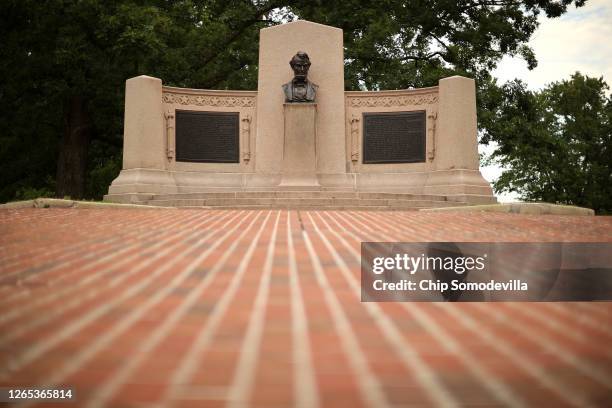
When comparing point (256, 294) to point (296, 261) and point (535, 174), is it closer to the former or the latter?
point (296, 261)

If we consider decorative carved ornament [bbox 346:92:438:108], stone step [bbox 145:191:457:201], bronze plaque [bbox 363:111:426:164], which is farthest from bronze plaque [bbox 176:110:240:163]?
bronze plaque [bbox 363:111:426:164]

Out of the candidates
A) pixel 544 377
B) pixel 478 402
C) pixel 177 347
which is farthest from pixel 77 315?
pixel 544 377

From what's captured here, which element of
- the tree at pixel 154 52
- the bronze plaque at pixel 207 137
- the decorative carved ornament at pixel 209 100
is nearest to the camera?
the bronze plaque at pixel 207 137

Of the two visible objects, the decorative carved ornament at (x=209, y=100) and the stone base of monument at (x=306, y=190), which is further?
the decorative carved ornament at (x=209, y=100)

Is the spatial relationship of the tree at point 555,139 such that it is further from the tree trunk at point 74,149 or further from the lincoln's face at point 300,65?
the tree trunk at point 74,149

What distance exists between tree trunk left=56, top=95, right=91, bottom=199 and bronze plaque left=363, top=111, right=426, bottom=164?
1081 cm

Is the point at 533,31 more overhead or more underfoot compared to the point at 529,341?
more overhead

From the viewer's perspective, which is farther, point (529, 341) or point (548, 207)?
point (548, 207)

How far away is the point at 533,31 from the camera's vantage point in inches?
938

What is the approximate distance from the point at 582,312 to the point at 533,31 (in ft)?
82.4

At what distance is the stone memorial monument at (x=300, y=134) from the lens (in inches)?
622

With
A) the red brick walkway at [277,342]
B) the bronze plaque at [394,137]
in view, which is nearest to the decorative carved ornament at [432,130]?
the bronze plaque at [394,137]

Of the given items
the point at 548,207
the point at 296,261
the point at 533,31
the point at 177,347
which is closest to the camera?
the point at 177,347

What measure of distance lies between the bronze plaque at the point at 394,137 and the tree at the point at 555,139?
314 inches
